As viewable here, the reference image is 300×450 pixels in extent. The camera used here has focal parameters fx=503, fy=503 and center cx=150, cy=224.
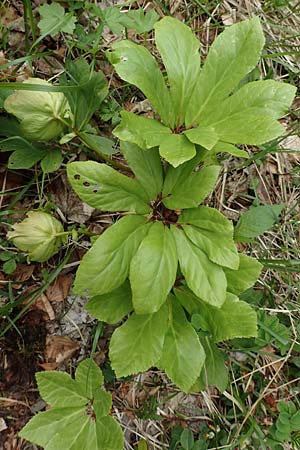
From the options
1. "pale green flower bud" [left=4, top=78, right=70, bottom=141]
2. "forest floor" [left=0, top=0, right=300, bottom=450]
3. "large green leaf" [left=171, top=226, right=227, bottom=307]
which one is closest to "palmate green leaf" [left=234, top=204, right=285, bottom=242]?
"forest floor" [left=0, top=0, right=300, bottom=450]

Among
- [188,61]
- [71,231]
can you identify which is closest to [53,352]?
[71,231]

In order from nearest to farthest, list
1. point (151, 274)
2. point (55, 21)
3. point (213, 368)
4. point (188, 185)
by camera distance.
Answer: point (151, 274) < point (188, 185) < point (55, 21) < point (213, 368)

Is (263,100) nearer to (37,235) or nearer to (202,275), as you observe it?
(202,275)

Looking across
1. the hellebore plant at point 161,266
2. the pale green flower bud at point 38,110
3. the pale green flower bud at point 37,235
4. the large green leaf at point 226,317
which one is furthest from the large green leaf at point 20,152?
the large green leaf at point 226,317

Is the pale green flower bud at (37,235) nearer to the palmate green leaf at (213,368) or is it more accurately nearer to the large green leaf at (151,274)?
the large green leaf at (151,274)

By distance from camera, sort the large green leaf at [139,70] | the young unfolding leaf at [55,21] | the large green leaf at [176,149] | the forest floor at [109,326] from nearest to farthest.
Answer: the large green leaf at [176,149]
the large green leaf at [139,70]
the young unfolding leaf at [55,21]
the forest floor at [109,326]

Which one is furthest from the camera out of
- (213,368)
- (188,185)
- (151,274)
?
(213,368)

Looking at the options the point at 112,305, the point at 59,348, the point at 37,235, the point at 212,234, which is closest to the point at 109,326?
the point at 59,348
